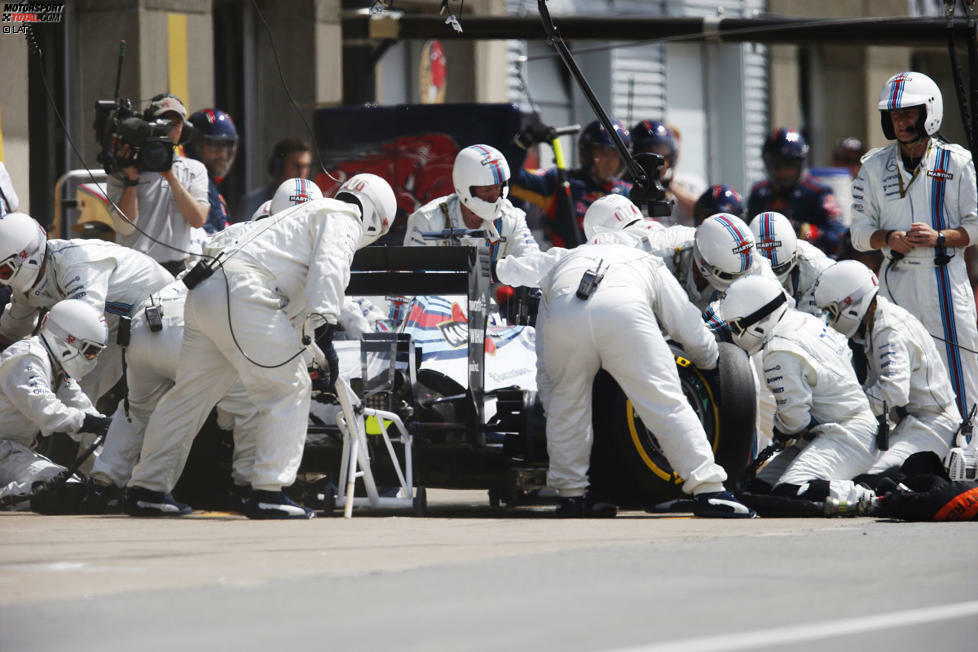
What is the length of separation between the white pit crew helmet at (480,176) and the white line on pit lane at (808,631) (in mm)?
5530

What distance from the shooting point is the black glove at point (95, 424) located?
336 inches

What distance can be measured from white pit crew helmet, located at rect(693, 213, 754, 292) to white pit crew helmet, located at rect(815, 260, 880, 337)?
440 millimetres

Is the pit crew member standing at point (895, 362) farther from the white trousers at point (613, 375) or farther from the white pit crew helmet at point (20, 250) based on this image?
the white pit crew helmet at point (20, 250)

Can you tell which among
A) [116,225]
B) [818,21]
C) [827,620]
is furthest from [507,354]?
[818,21]

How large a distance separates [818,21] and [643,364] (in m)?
7.17

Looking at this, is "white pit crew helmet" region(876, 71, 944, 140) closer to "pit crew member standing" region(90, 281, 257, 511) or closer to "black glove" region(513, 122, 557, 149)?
"black glove" region(513, 122, 557, 149)

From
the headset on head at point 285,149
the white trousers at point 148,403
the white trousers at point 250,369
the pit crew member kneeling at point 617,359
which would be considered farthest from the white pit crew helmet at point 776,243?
the headset on head at point 285,149

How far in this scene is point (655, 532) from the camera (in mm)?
6855

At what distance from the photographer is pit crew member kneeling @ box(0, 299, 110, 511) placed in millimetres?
8281

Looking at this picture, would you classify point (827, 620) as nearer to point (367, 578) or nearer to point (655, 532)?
point (367, 578)

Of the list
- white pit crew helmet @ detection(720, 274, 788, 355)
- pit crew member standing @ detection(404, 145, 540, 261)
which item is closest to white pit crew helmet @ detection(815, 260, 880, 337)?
white pit crew helmet @ detection(720, 274, 788, 355)

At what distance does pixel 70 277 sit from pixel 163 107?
1.88m

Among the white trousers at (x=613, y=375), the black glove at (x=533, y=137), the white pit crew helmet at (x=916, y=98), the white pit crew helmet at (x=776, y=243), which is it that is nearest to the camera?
the white trousers at (x=613, y=375)

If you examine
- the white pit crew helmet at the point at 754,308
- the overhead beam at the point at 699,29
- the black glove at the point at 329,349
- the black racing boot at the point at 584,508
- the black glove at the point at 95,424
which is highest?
the overhead beam at the point at 699,29
